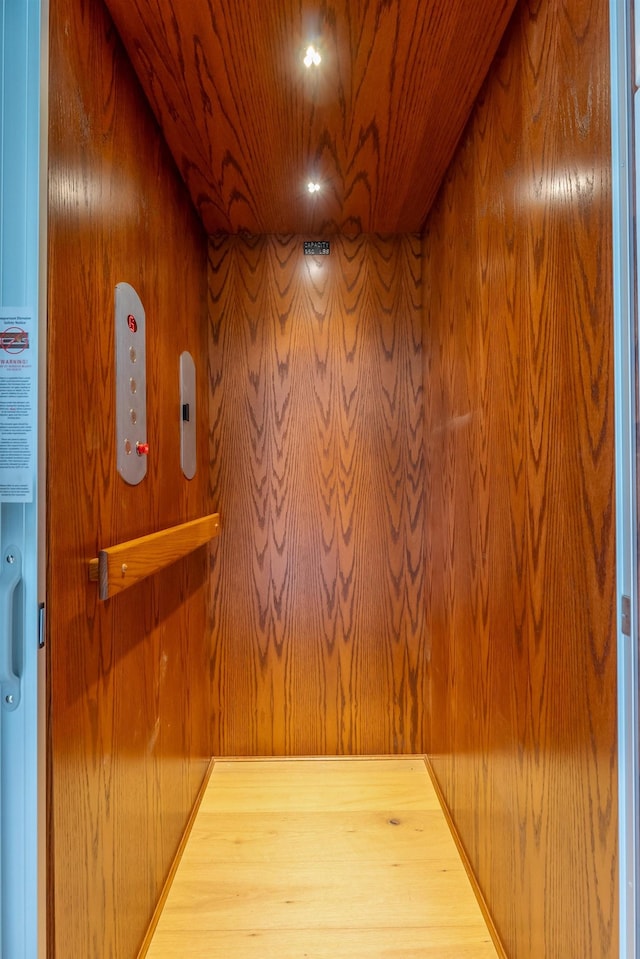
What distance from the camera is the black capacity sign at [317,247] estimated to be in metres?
2.41

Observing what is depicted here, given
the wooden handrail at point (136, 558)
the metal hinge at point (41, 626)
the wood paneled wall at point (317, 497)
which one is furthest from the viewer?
the wood paneled wall at point (317, 497)

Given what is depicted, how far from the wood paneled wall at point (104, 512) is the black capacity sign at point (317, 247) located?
740 mm

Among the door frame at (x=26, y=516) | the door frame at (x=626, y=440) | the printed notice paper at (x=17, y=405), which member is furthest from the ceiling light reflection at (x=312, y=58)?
the printed notice paper at (x=17, y=405)

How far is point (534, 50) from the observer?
1.16m

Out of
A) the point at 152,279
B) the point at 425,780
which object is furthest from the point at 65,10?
the point at 425,780

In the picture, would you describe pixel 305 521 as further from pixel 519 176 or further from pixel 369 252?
pixel 519 176

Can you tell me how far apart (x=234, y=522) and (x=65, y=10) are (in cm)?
179

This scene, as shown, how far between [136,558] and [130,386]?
18.5 inches

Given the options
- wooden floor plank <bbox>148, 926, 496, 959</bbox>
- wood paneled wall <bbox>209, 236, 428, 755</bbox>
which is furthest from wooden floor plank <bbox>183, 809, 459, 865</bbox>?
wood paneled wall <bbox>209, 236, 428, 755</bbox>

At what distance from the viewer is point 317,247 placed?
2.41m

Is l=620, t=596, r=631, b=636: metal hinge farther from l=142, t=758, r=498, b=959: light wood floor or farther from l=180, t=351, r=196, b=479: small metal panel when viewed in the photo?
l=180, t=351, r=196, b=479: small metal panel

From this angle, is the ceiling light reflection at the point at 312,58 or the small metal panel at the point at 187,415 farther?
the small metal panel at the point at 187,415

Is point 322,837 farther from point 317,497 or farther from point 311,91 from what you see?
point 311,91

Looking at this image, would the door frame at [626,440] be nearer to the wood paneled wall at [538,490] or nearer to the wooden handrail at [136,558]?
the wood paneled wall at [538,490]
